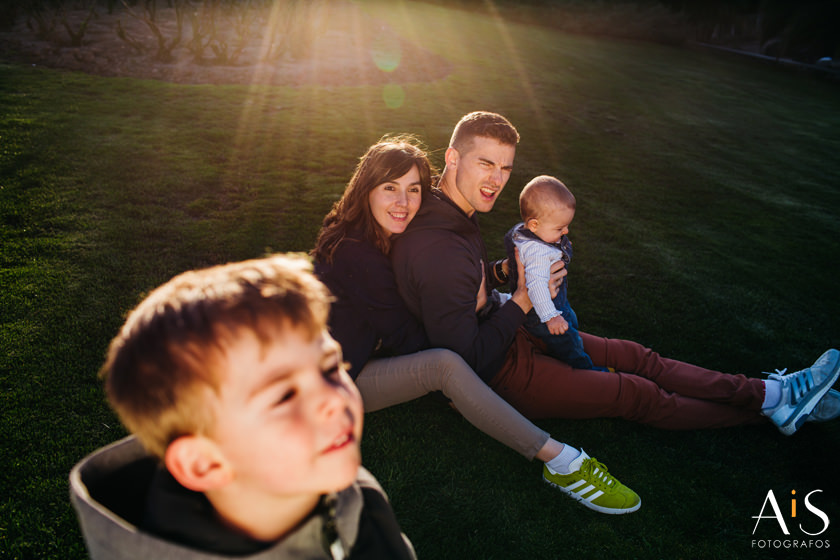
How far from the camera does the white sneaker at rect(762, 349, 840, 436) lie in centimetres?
308

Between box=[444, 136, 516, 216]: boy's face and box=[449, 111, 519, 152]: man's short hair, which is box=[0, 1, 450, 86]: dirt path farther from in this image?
box=[444, 136, 516, 216]: boy's face

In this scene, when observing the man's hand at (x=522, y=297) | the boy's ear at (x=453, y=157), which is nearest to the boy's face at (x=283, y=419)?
the man's hand at (x=522, y=297)

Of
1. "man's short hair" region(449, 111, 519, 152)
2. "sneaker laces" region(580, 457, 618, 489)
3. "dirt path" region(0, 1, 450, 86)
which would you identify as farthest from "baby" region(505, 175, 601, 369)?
"dirt path" region(0, 1, 450, 86)

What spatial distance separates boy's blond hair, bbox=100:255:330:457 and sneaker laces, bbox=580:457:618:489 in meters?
2.07

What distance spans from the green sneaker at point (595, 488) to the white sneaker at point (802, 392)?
4.30 ft

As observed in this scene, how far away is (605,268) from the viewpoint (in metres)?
5.32

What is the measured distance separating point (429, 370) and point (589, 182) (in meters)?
6.03

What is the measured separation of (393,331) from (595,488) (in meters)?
1.35

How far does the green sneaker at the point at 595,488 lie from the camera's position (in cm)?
257

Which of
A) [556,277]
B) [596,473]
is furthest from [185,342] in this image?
[556,277]

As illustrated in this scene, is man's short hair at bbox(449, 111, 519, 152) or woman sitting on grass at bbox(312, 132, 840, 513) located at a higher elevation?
man's short hair at bbox(449, 111, 519, 152)

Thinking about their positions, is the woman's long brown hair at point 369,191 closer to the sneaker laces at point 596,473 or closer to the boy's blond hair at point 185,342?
the sneaker laces at point 596,473

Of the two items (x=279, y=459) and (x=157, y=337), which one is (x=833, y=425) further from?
(x=157, y=337)

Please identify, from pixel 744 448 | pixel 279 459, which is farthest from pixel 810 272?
pixel 279 459
